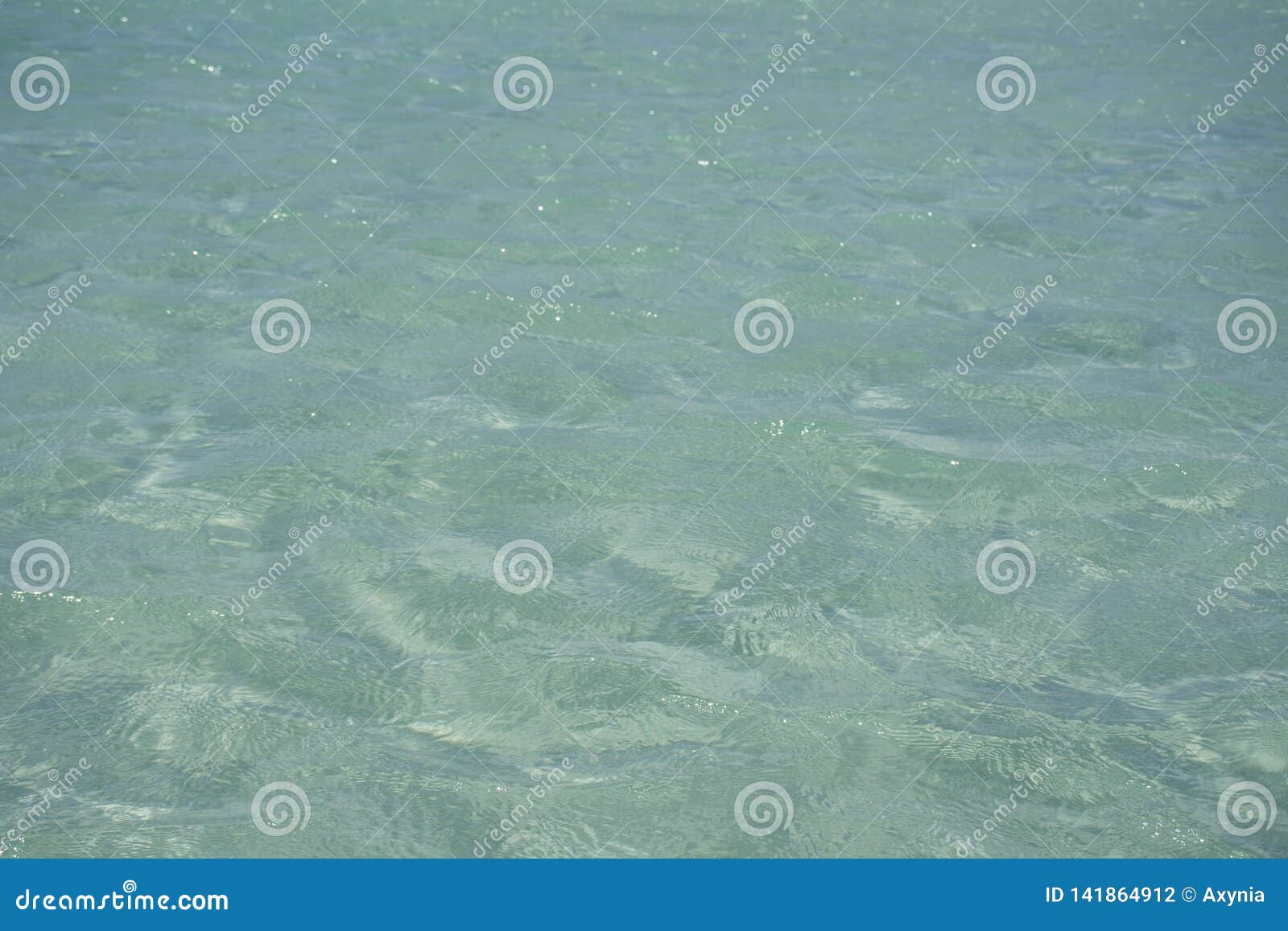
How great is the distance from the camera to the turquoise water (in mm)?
3227

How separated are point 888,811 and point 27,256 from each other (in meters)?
5.47

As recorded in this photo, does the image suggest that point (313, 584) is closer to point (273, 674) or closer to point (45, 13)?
point (273, 674)

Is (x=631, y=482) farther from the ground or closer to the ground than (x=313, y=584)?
farther from the ground

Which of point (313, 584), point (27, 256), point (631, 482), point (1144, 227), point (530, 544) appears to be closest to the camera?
point (313, 584)

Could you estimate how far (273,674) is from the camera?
3.61 metres

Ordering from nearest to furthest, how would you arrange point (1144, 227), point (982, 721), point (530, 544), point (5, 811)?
point (5, 811) < point (982, 721) < point (530, 544) < point (1144, 227)

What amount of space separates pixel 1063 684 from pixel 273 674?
2.09 m

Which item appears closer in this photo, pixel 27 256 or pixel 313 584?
pixel 313 584

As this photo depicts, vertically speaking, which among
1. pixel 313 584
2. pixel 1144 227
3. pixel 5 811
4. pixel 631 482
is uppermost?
pixel 1144 227

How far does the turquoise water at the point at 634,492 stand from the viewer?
323cm

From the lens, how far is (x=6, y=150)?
8.76 m

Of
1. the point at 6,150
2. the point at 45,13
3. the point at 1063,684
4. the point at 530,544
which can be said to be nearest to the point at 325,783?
the point at 530,544

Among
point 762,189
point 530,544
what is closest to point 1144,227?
point 762,189

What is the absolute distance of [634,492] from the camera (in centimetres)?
468
